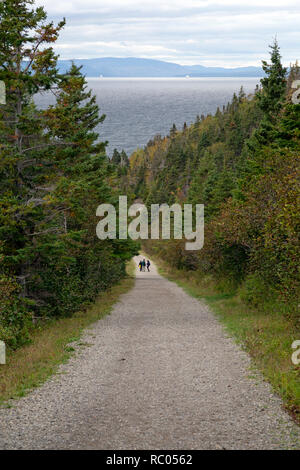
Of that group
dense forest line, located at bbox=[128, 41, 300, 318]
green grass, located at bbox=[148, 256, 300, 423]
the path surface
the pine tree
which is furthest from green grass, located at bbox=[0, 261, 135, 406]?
the pine tree

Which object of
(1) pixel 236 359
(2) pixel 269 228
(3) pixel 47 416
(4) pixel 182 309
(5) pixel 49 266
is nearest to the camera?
(3) pixel 47 416

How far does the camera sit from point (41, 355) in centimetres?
1350

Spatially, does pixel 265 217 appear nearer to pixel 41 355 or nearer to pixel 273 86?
pixel 41 355

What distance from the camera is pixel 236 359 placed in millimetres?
13055

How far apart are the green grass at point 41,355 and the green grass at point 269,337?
5.50 metres

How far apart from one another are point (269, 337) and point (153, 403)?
20.1ft

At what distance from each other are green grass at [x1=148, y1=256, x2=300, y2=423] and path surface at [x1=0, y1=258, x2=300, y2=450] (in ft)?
1.11

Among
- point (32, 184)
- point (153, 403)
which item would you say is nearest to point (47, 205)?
point (32, 184)

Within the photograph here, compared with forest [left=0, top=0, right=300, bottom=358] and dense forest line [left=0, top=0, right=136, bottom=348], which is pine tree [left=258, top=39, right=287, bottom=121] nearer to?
forest [left=0, top=0, right=300, bottom=358]

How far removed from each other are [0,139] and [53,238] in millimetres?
4366

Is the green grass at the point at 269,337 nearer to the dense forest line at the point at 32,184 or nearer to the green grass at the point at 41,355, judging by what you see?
the green grass at the point at 41,355

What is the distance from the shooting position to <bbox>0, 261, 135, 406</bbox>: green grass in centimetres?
1074
